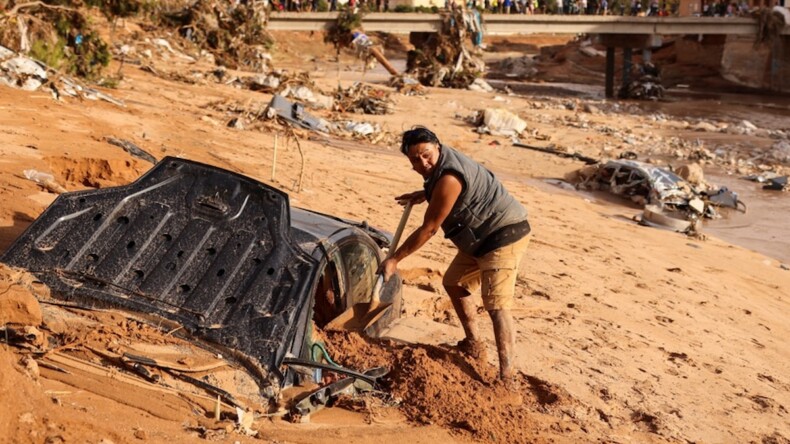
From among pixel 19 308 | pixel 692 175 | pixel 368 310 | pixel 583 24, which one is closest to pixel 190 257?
pixel 19 308

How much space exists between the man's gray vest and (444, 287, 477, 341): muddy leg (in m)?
0.42

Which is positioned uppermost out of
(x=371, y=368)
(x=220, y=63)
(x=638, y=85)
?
(x=371, y=368)

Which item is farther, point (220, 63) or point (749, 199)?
point (220, 63)

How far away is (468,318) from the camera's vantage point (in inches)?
262

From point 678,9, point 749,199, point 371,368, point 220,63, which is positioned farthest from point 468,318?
point 678,9

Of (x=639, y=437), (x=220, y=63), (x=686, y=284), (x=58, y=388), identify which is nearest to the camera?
(x=58, y=388)

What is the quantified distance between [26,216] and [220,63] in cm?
2229

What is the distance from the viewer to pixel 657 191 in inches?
703

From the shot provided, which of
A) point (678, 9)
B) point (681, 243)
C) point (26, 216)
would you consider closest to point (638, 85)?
point (678, 9)

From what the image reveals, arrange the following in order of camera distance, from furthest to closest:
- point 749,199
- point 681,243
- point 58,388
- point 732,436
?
point 749,199 < point 681,243 < point 732,436 < point 58,388

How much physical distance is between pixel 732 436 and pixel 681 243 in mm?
8358

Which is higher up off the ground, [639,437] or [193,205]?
[193,205]

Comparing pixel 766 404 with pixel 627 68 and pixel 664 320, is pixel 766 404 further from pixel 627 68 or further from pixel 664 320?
pixel 627 68

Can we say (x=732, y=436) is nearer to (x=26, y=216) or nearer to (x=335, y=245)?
(x=335, y=245)
